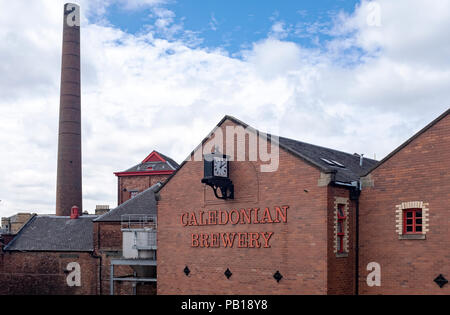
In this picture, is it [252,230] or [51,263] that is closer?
[252,230]

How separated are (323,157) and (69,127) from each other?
87.2 feet

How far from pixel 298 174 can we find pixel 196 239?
572cm

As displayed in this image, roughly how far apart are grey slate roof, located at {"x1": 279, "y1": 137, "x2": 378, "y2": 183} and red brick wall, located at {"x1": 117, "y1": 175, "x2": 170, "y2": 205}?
86.6ft

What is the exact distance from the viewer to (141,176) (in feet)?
159

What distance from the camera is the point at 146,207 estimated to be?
30.8 metres

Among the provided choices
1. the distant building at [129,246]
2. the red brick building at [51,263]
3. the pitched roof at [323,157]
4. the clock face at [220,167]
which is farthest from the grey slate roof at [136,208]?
the clock face at [220,167]

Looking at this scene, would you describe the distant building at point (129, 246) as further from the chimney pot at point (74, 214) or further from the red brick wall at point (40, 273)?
the chimney pot at point (74, 214)

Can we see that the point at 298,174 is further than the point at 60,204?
No

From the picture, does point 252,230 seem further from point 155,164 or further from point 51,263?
point 155,164

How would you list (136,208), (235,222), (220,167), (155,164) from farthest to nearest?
(155,164) < (136,208) < (235,222) < (220,167)

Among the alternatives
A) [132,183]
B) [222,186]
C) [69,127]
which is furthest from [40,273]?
[222,186]
